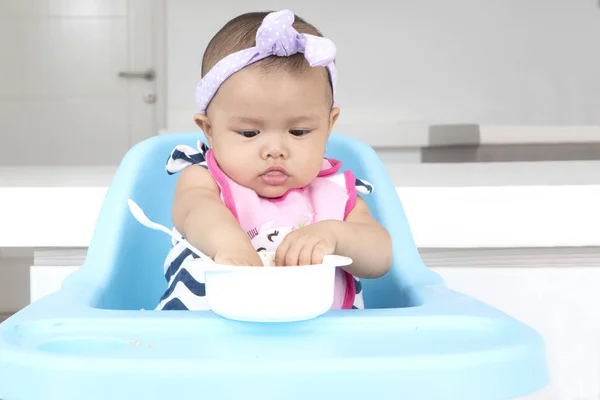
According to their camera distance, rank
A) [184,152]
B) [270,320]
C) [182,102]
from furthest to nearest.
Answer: [182,102] → [184,152] → [270,320]

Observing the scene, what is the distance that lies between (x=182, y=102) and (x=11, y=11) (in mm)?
1202

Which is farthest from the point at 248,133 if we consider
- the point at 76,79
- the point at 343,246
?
the point at 76,79

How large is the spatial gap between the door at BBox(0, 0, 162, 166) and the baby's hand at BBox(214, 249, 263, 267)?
110 inches

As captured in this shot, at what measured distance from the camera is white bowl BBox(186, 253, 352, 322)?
46 cm

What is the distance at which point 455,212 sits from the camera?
101cm

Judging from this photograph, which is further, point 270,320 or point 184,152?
point 184,152

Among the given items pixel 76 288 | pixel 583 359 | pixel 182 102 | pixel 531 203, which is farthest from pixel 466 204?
pixel 182 102

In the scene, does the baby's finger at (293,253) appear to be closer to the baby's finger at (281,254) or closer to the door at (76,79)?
the baby's finger at (281,254)

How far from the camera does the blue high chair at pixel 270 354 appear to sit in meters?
0.42

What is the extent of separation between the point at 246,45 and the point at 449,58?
2.09 m

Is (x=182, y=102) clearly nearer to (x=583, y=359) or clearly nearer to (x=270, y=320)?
(x=583, y=359)

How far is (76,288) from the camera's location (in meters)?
0.63

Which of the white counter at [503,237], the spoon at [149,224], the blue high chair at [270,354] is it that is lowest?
the white counter at [503,237]

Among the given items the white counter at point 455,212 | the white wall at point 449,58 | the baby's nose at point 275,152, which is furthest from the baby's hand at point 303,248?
the white wall at point 449,58
